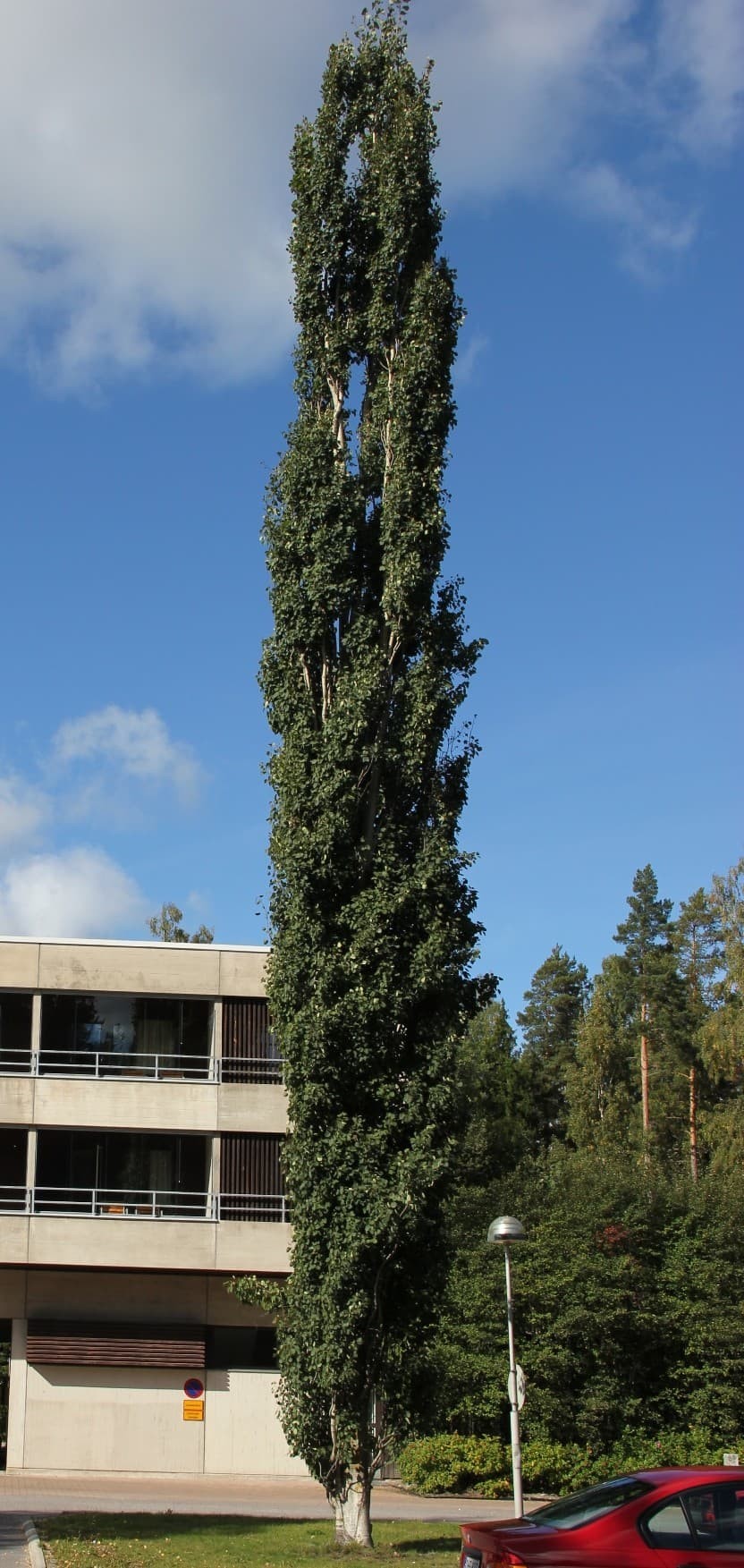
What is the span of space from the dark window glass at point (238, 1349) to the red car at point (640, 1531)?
2120 cm

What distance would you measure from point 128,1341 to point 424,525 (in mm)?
18278

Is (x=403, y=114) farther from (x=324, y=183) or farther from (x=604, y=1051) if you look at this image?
(x=604, y=1051)

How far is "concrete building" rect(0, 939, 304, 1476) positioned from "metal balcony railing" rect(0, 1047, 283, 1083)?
0.04 m

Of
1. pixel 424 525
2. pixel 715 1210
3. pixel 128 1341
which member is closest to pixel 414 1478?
pixel 128 1341

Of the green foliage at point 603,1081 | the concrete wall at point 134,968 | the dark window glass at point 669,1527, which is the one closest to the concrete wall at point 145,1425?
the concrete wall at point 134,968

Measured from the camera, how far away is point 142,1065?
30.8 m

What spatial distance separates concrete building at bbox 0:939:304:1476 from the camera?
2925 centimetres

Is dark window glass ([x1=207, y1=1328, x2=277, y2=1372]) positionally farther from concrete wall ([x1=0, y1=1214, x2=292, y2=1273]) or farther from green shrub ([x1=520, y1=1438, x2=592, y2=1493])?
green shrub ([x1=520, y1=1438, x2=592, y2=1493])

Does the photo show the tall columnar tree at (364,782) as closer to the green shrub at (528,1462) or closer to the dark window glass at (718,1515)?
the dark window glass at (718,1515)

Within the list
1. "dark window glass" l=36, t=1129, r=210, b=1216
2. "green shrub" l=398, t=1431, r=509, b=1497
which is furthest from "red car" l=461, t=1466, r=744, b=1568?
"dark window glass" l=36, t=1129, r=210, b=1216

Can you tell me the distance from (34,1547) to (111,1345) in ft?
46.7

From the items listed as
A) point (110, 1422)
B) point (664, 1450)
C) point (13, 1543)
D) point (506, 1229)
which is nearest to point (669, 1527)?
point (506, 1229)

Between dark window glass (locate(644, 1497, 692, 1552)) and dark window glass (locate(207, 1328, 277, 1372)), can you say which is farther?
dark window glass (locate(207, 1328, 277, 1372))

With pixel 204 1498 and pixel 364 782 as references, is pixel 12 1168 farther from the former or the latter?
pixel 364 782
